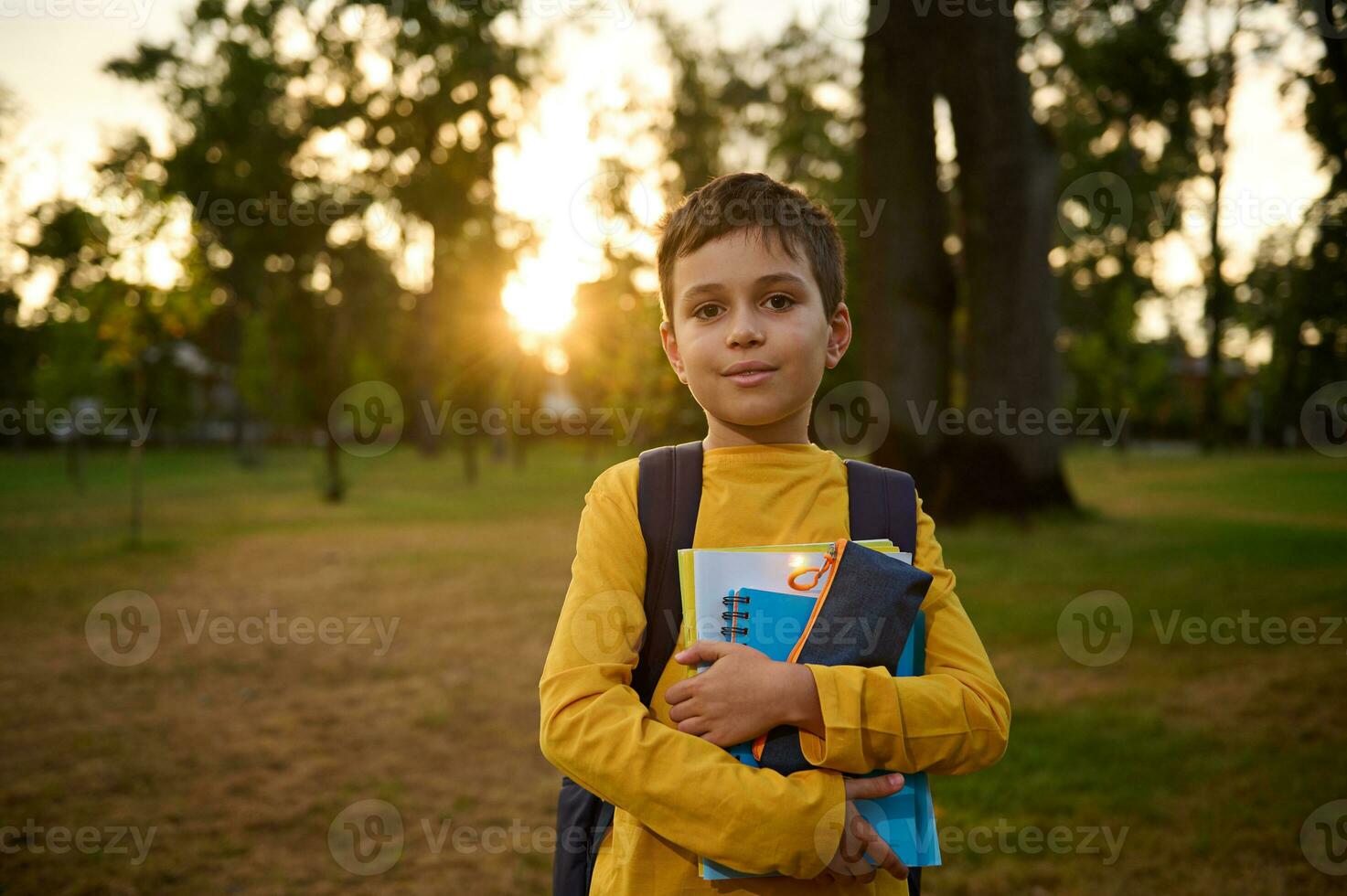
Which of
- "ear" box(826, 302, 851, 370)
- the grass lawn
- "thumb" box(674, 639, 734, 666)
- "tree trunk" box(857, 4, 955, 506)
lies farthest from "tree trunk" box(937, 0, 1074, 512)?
"thumb" box(674, 639, 734, 666)

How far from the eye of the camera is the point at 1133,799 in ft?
14.4

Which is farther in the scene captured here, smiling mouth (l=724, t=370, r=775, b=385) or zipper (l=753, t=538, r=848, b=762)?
smiling mouth (l=724, t=370, r=775, b=385)

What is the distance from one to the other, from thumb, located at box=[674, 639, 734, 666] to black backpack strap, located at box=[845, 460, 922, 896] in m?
0.38

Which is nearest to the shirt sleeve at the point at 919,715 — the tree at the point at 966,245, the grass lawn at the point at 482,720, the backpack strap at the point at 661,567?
the backpack strap at the point at 661,567

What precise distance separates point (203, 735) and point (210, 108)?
16.3 m

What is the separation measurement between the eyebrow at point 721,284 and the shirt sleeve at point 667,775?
24.4 inches

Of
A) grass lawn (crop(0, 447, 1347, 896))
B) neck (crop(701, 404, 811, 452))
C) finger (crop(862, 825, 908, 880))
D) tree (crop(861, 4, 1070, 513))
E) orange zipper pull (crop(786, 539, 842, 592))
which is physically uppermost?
tree (crop(861, 4, 1070, 513))

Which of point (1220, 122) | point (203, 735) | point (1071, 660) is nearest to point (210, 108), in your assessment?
point (203, 735)

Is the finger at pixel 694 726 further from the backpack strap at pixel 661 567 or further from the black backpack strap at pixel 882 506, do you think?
the black backpack strap at pixel 882 506

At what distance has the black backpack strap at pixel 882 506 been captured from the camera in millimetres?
1749

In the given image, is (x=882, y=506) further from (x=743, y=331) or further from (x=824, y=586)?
(x=743, y=331)

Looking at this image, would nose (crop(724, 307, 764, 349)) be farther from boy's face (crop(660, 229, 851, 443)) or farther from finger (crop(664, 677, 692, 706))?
finger (crop(664, 677, 692, 706))

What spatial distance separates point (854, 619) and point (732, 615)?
0.69 ft

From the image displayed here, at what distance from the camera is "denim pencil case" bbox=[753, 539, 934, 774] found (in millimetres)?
1511
